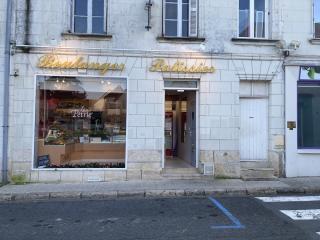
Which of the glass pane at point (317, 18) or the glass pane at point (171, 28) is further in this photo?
the glass pane at point (317, 18)

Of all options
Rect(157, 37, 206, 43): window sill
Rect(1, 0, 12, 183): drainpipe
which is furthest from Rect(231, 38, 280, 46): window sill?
Rect(1, 0, 12, 183): drainpipe

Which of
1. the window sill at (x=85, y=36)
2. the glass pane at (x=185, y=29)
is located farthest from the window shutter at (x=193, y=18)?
the window sill at (x=85, y=36)

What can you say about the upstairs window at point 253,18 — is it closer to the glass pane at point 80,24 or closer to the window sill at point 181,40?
the window sill at point 181,40

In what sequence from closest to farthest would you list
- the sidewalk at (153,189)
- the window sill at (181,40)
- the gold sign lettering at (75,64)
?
the sidewalk at (153,189)
the gold sign lettering at (75,64)
the window sill at (181,40)

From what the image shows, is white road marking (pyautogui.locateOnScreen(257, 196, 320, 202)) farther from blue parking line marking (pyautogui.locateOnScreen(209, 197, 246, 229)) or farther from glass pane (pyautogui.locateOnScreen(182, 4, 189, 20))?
glass pane (pyautogui.locateOnScreen(182, 4, 189, 20))

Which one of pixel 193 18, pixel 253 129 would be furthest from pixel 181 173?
pixel 193 18

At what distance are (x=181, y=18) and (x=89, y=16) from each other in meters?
2.79

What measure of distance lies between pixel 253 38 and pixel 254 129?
2.80 metres

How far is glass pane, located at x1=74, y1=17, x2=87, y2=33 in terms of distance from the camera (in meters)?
11.4

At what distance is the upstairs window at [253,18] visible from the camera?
1197cm

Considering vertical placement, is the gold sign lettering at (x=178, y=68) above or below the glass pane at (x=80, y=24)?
below

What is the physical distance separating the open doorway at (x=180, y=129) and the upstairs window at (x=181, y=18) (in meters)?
1.82

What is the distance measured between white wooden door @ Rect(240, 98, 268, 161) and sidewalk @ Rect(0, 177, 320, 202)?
1.23 m

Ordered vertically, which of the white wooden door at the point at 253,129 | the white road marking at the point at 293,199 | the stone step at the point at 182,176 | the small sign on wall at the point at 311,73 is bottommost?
the white road marking at the point at 293,199
